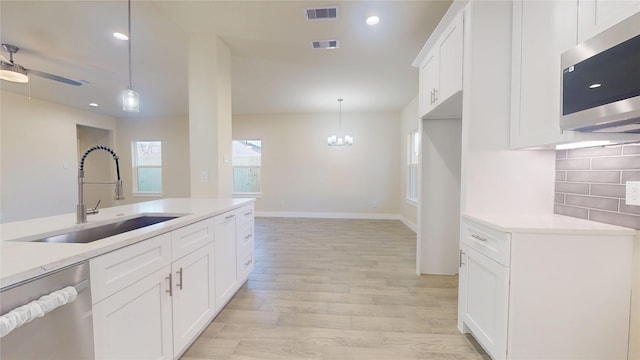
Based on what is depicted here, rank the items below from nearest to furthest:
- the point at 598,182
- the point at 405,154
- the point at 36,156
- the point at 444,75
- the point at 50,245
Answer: the point at 50,245 < the point at 598,182 < the point at 444,75 < the point at 36,156 < the point at 405,154

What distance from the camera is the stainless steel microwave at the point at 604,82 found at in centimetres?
104

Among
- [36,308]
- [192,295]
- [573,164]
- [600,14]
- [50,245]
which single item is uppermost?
[600,14]

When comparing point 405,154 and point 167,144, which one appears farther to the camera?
point 167,144

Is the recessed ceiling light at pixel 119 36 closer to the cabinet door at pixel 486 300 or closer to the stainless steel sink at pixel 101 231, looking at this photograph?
the stainless steel sink at pixel 101 231

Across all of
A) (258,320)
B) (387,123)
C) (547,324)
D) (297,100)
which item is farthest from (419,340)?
(387,123)

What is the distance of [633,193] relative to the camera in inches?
53.8

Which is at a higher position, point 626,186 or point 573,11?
point 573,11

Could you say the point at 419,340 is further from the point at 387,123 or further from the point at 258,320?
the point at 387,123

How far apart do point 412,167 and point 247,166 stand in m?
4.19

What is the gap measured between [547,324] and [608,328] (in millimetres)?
300

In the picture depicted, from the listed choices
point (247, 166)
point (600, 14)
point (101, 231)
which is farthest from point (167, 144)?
point (600, 14)

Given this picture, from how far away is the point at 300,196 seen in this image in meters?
6.71

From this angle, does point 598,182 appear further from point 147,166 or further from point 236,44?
point 147,166

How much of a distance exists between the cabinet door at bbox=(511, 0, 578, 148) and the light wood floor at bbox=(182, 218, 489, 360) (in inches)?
59.6
